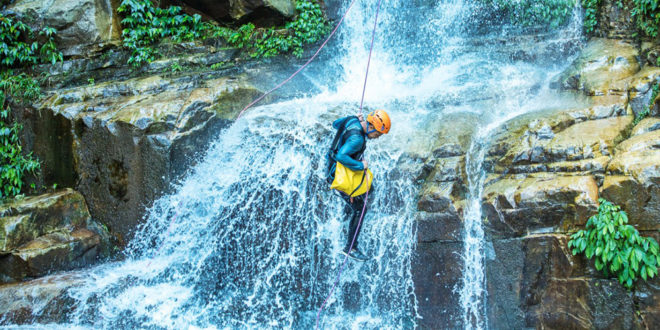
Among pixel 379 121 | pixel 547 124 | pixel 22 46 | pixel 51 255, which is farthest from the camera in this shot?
pixel 22 46

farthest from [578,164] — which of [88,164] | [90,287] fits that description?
[88,164]

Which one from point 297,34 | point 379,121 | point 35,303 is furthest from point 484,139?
point 35,303

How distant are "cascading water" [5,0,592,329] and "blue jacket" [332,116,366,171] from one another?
962 mm

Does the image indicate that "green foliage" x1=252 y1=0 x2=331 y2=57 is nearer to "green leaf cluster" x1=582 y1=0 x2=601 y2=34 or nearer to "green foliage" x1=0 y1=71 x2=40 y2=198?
"green foliage" x1=0 y1=71 x2=40 y2=198

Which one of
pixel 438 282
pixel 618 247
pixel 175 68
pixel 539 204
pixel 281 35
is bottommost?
pixel 438 282

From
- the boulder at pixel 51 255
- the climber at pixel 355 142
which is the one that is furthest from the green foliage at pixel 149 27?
the climber at pixel 355 142

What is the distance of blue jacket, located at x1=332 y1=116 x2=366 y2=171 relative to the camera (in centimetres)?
516

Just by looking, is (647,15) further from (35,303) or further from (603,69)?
(35,303)

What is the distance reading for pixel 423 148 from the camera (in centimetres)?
639

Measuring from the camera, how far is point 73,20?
9.16 meters

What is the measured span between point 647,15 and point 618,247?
A: 14.9 feet

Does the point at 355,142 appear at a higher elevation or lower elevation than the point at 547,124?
lower

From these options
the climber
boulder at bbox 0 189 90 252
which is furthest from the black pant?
boulder at bbox 0 189 90 252

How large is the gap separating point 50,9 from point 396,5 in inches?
284
